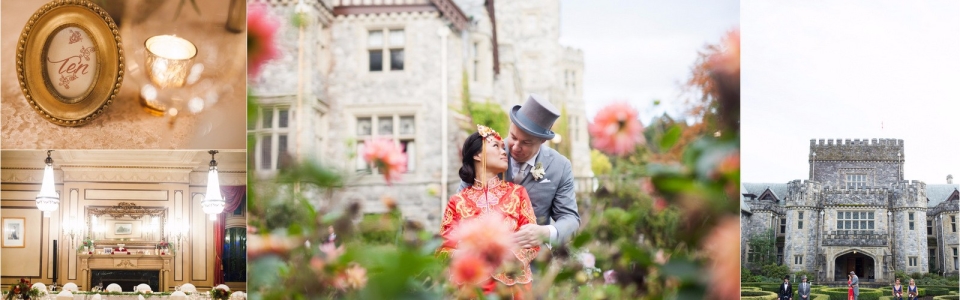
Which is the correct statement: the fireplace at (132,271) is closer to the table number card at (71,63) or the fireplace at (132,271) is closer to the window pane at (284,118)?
the table number card at (71,63)

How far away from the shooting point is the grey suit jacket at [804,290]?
13.6 feet

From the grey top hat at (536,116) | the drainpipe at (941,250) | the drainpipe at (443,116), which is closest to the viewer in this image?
the grey top hat at (536,116)

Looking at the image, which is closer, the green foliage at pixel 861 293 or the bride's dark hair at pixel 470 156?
the bride's dark hair at pixel 470 156

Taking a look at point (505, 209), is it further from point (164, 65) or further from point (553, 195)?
point (164, 65)

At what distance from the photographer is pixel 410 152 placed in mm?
3807

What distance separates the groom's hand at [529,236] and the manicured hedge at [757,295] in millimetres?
1207

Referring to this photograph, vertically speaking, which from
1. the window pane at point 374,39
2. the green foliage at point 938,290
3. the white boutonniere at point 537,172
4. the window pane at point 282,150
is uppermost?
the window pane at point 374,39

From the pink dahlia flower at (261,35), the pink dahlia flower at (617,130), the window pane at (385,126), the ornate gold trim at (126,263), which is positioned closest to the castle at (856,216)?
the pink dahlia flower at (617,130)

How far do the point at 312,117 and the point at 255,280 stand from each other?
0.79 metres

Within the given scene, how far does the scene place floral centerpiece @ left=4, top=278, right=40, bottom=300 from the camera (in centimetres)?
430

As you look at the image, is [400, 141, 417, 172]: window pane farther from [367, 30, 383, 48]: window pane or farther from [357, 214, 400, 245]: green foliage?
[367, 30, 383, 48]: window pane

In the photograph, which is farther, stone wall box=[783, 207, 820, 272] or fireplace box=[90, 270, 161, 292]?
fireplace box=[90, 270, 161, 292]

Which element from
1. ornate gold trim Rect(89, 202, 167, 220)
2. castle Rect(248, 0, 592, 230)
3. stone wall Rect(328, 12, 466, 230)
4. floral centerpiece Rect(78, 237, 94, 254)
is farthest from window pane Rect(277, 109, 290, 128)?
floral centerpiece Rect(78, 237, 94, 254)

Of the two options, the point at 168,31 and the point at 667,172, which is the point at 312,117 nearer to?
the point at 168,31
